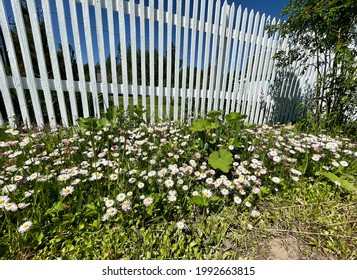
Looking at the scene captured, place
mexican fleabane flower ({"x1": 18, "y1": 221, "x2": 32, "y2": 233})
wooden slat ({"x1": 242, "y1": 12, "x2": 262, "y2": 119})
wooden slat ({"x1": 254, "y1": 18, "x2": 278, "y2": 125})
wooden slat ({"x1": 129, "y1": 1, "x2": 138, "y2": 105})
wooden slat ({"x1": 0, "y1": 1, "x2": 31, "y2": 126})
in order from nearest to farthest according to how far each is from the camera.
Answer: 1. mexican fleabane flower ({"x1": 18, "y1": 221, "x2": 32, "y2": 233})
2. wooden slat ({"x1": 0, "y1": 1, "x2": 31, "y2": 126})
3. wooden slat ({"x1": 129, "y1": 1, "x2": 138, "y2": 105})
4. wooden slat ({"x1": 242, "y1": 12, "x2": 262, "y2": 119})
5. wooden slat ({"x1": 254, "y1": 18, "x2": 278, "y2": 125})

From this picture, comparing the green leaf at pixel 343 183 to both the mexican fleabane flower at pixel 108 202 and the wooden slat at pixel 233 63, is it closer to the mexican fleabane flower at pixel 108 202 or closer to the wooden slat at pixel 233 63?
the mexican fleabane flower at pixel 108 202

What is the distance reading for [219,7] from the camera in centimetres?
295

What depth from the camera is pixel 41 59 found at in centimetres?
213

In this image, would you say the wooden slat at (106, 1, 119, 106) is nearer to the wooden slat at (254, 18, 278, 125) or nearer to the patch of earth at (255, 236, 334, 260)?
the patch of earth at (255, 236, 334, 260)

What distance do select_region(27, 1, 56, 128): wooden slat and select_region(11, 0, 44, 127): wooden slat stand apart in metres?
0.09

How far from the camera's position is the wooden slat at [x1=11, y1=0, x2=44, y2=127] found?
194cm

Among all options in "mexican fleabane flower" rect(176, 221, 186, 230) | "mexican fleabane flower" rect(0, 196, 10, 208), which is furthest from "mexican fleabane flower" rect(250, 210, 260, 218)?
"mexican fleabane flower" rect(0, 196, 10, 208)

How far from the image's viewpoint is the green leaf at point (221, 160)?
4.21 feet

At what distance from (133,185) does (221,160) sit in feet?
A: 2.16

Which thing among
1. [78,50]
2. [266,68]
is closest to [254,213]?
[78,50]

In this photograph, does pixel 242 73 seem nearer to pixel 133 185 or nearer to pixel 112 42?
pixel 112 42

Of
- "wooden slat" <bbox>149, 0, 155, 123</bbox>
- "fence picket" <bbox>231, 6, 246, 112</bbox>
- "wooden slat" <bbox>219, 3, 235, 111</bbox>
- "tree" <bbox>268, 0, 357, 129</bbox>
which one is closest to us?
"tree" <bbox>268, 0, 357, 129</bbox>
